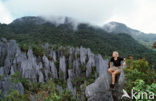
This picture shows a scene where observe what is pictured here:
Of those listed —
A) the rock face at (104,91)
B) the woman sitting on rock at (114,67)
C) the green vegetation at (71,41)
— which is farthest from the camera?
the green vegetation at (71,41)

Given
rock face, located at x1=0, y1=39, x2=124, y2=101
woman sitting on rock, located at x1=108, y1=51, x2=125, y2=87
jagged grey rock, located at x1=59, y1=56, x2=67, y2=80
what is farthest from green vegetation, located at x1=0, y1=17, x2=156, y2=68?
woman sitting on rock, located at x1=108, y1=51, x2=125, y2=87

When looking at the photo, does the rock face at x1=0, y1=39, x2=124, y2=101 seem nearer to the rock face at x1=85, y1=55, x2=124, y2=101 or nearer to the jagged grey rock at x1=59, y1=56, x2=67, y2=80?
the jagged grey rock at x1=59, y1=56, x2=67, y2=80

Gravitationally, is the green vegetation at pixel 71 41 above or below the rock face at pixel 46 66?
above

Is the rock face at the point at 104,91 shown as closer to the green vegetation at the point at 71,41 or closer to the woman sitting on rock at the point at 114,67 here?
the woman sitting on rock at the point at 114,67

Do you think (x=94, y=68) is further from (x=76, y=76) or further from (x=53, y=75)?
(x=53, y=75)

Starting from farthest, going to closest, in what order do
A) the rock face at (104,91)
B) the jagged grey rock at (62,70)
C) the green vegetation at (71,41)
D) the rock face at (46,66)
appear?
the green vegetation at (71,41) < the jagged grey rock at (62,70) < the rock face at (46,66) < the rock face at (104,91)

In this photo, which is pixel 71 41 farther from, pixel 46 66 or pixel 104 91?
pixel 104 91

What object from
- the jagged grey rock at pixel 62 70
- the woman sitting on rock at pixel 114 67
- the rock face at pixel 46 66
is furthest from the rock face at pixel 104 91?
the jagged grey rock at pixel 62 70

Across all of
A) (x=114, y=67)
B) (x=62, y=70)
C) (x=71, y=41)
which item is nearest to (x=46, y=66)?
(x=62, y=70)

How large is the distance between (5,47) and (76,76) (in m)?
22.0

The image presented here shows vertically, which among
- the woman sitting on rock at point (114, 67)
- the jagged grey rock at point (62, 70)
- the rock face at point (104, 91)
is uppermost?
the woman sitting on rock at point (114, 67)

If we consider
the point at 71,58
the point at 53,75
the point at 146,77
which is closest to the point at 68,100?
the point at 146,77

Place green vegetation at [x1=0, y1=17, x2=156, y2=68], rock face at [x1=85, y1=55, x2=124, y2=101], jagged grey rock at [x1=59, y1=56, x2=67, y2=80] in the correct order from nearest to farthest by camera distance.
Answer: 1. rock face at [x1=85, y1=55, x2=124, y2=101]
2. jagged grey rock at [x1=59, y1=56, x2=67, y2=80]
3. green vegetation at [x1=0, y1=17, x2=156, y2=68]

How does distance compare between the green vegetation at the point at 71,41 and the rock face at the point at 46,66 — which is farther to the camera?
the green vegetation at the point at 71,41
